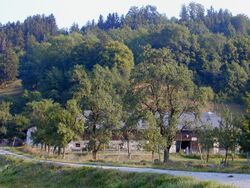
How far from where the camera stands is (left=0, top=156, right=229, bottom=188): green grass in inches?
724

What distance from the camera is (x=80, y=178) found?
79.5 feet

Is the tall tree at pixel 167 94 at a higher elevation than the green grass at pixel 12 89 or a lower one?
lower

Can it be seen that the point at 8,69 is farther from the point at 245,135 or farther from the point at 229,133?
the point at 245,135

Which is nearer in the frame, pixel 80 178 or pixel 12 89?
pixel 80 178

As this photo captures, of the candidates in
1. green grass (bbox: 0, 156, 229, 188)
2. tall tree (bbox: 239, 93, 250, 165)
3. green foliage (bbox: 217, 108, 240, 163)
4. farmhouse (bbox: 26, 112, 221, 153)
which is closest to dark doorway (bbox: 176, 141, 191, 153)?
farmhouse (bbox: 26, 112, 221, 153)

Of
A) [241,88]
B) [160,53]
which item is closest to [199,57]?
[241,88]

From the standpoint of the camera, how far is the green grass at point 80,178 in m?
18.4

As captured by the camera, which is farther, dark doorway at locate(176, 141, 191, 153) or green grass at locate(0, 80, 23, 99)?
green grass at locate(0, 80, 23, 99)

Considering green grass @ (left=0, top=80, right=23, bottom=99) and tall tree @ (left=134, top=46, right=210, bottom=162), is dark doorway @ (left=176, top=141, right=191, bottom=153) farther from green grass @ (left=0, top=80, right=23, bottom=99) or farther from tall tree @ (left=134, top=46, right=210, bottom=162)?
green grass @ (left=0, top=80, right=23, bottom=99)

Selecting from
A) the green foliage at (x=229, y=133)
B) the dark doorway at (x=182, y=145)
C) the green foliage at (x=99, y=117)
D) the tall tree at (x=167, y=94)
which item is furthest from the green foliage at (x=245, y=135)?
the dark doorway at (x=182, y=145)

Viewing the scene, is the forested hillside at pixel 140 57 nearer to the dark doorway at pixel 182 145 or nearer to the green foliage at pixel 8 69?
the green foliage at pixel 8 69

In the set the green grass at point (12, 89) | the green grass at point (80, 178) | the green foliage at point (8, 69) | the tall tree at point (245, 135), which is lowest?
the green grass at point (80, 178)

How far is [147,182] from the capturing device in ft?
64.2

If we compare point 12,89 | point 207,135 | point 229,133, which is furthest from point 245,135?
point 12,89
